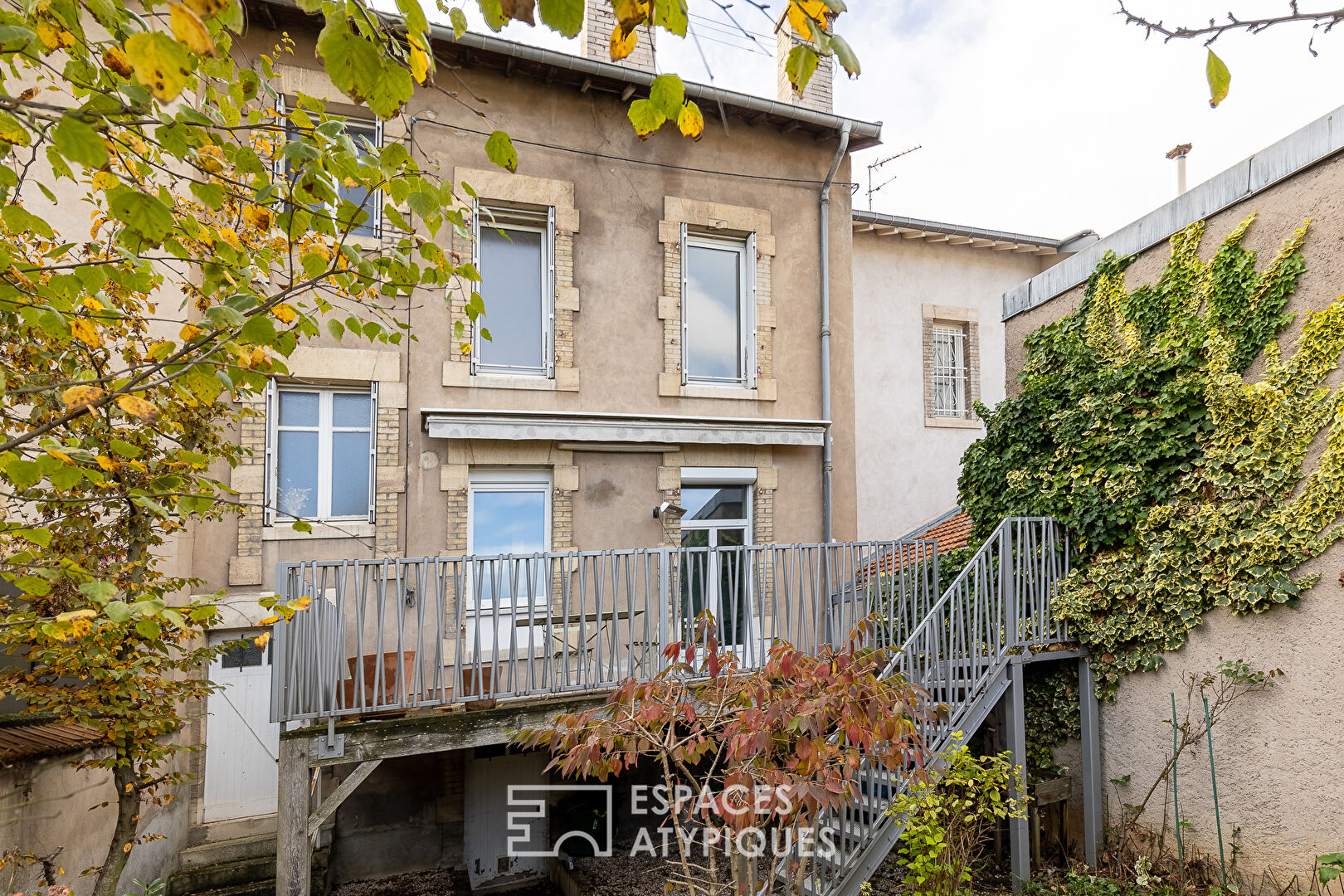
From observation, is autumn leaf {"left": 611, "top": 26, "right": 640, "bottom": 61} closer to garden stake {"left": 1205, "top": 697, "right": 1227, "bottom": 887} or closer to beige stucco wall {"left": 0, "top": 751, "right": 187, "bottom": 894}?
beige stucco wall {"left": 0, "top": 751, "right": 187, "bottom": 894}

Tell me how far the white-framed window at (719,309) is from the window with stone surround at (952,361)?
4.00 metres

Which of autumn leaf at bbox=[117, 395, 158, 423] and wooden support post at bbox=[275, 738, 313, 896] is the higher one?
autumn leaf at bbox=[117, 395, 158, 423]

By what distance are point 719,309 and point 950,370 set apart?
4.85 metres

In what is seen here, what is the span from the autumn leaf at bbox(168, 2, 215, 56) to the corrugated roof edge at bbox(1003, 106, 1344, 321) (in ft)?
21.3

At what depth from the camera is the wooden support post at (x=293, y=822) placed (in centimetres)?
466

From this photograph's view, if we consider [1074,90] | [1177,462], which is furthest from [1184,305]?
[1074,90]

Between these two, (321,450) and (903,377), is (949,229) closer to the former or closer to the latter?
(903,377)

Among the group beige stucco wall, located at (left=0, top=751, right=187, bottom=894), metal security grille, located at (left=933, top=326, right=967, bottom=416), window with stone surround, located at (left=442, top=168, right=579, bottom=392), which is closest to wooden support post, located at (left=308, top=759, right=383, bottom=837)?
beige stucco wall, located at (left=0, top=751, right=187, bottom=894)

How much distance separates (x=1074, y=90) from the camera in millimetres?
3148

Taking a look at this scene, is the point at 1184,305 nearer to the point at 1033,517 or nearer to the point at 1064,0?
the point at 1033,517

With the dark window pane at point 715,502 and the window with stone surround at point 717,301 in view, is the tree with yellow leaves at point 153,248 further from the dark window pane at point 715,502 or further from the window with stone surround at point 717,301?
the dark window pane at point 715,502

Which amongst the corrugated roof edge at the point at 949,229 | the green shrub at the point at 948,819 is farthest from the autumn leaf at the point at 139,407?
the corrugated roof edge at the point at 949,229

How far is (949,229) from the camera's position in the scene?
11.1 m

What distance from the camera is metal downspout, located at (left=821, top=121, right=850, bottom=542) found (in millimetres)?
8586
